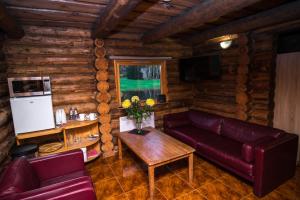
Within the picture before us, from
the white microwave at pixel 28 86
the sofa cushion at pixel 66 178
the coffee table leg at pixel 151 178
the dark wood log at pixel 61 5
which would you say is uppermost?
the dark wood log at pixel 61 5

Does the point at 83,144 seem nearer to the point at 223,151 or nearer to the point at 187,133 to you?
the point at 187,133

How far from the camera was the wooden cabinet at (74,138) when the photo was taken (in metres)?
2.96

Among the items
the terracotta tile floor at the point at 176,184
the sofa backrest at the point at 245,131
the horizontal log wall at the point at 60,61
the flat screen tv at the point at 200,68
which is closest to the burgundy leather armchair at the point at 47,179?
the terracotta tile floor at the point at 176,184

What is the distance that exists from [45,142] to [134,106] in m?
1.90

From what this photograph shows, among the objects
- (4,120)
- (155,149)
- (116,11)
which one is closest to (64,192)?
(155,149)

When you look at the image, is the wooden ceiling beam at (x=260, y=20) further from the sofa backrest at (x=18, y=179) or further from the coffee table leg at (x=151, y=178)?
the sofa backrest at (x=18, y=179)

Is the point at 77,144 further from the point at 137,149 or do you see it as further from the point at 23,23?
the point at 23,23

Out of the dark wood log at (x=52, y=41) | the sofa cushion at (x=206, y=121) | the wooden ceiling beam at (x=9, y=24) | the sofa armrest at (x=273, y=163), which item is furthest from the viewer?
the sofa cushion at (x=206, y=121)

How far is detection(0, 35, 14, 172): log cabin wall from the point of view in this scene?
7.79 ft

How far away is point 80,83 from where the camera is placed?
362 cm

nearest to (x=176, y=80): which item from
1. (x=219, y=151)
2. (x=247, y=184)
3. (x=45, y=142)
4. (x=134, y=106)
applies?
(x=134, y=106)

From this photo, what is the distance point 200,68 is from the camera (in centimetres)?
411

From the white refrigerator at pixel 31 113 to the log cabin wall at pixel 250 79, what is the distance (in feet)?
12.5

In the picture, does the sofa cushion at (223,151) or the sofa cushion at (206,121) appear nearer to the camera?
the sofa cushion at (223,151)
